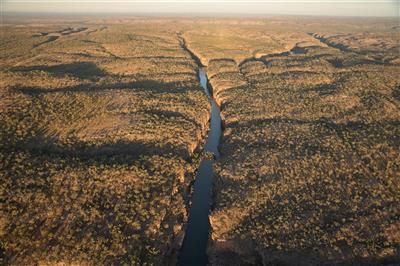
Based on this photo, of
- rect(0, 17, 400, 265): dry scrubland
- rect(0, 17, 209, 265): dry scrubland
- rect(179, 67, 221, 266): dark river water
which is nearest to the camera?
rect(0, 17, 209, 265): dry scrubland

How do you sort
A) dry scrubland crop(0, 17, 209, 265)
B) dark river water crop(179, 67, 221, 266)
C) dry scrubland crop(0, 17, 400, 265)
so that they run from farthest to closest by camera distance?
dark river water crop(179, 67, 221, 266) < dry scrubland crop(0, 17, 400, 265) < dry scrubland crop(0, 17, 209, 265)

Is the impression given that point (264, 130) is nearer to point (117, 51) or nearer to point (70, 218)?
point (70, 218)

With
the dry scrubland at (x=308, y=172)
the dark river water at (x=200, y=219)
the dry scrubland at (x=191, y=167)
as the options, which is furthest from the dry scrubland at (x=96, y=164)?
the dry scrubland at (x=308, y=172)

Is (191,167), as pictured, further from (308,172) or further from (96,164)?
(308,172)

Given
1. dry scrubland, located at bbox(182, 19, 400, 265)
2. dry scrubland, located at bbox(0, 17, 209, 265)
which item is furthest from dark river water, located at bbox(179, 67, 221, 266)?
dry scrubland, located at bbox(182, 19, 400, 265)

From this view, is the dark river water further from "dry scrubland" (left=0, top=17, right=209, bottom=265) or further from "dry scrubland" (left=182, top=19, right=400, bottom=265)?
"dry scrubland" (left=182, top=19, right=400, bottom=265)

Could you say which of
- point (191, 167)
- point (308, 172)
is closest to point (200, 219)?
point (191, 167)

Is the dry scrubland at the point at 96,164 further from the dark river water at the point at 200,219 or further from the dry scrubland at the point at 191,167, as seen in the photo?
the dark river water at the point at 200,219
